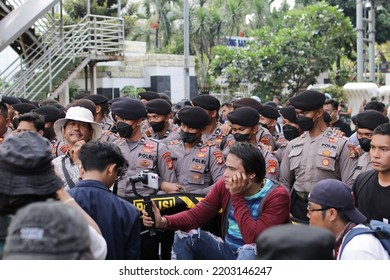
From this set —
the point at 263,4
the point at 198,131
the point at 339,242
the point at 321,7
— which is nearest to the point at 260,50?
the point at 321,7

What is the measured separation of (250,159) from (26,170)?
206 centimetres

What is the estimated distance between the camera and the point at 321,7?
25219 millimetres

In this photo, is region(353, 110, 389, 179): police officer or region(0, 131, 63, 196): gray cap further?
A: region(353, 110, 389, 179): police officer

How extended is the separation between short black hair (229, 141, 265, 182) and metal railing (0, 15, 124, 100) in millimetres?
14911

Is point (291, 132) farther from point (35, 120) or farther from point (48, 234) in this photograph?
point (48, 234)

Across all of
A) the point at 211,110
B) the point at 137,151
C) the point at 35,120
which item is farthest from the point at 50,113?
the point at 211,110

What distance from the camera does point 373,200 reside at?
15.1 feet

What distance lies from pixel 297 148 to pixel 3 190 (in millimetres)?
3795

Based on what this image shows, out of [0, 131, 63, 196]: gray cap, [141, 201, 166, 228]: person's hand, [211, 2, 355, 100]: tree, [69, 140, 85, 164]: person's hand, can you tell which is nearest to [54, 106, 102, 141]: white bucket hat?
[69, 140, 85, 164]: person's hand

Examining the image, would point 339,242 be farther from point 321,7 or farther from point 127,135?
point 321,7

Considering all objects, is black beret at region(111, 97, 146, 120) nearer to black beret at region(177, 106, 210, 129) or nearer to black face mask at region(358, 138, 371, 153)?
black beret at region(177, 106, 210, 129)

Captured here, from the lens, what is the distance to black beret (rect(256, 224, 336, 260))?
6.25 ft

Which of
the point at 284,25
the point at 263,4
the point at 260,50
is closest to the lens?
the point at 260,50

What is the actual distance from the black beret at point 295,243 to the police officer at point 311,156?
12.1 ft
